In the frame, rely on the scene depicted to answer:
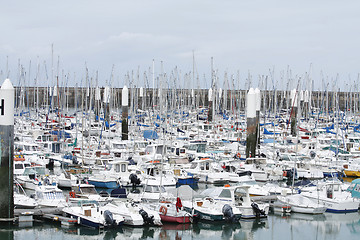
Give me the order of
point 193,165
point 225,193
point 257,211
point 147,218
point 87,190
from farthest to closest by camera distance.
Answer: point 193,165 < point 87,190 < point 257,211 < point 225,193 < point 147,218

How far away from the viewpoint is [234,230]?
77.9 feet

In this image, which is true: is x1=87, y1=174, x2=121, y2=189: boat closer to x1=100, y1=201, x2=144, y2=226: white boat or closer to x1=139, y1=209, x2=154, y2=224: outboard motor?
x1=100, y1=201, x2=144, y2=226: white boat

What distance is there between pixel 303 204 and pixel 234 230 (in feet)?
14.5

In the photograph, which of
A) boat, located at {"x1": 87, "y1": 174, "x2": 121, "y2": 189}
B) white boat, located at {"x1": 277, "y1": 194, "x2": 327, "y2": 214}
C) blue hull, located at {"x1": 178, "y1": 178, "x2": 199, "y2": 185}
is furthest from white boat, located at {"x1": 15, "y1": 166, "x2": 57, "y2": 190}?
white boat, located at {"x1": 277, "y1": 194, "x2": 327, "y2": 214}

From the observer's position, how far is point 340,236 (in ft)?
78.8

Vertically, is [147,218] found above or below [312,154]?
below

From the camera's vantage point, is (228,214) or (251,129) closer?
(228,214)

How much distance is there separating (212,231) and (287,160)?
17.0 metres

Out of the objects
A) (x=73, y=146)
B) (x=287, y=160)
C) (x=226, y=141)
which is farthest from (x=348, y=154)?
(x=73, y=146)

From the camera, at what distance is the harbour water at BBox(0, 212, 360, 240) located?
2222 centimetres

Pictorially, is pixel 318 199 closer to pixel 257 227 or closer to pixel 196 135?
pixel 257 227

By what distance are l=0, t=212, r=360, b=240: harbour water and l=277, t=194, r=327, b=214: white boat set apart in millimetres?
256

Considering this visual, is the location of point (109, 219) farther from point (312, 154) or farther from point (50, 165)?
point (312, 154)

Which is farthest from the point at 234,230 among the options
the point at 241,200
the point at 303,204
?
the point at 303,204
